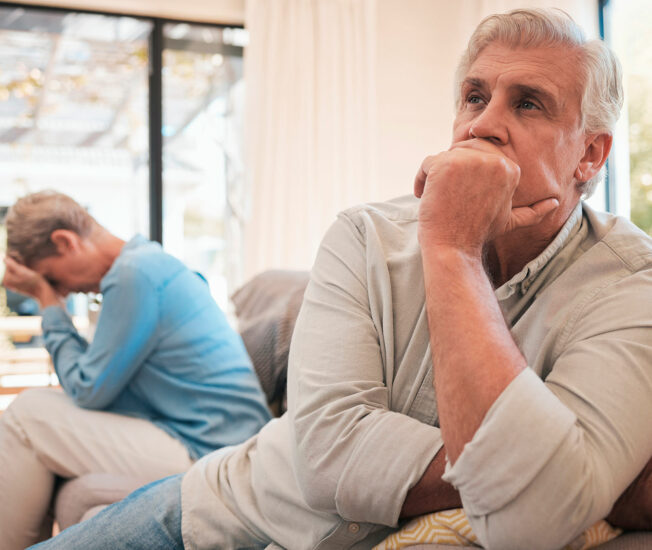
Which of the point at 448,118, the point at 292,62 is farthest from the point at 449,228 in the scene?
the point at 448,118

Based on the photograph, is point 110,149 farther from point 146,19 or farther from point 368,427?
point 368,427

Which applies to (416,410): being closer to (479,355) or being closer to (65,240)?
(479,355)

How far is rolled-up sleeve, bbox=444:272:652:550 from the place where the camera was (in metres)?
0.78

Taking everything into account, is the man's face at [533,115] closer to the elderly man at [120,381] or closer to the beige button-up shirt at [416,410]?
the beige button-up shirt at [416,410]

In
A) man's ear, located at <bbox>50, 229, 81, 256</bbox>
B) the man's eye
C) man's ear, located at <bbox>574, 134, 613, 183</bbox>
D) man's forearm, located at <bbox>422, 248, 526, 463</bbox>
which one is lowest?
man's ear, located at <bbox>50, 229, 81, 256</bbox>

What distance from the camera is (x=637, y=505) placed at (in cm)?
88

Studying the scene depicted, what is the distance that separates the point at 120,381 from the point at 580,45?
1413 millimetres

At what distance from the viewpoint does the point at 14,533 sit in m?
1.82

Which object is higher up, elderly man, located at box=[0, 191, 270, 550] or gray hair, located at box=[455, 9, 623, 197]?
gray hair, located at box=[455, 9, 623, 197]

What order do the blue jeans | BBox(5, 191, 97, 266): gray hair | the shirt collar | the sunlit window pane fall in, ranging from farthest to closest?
the sunlit window pane
BBox(5, 191, 97, 266): gray hair
the blue jeans
the shirt collar

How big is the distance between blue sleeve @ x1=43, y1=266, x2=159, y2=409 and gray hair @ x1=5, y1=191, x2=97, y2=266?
1.15 ft

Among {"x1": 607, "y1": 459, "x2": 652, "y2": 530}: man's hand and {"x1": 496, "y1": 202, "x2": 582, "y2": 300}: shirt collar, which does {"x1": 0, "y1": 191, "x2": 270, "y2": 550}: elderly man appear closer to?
{"x1": 496, "y1": 202, "x2": 582, "y2": 300}: shirt collar

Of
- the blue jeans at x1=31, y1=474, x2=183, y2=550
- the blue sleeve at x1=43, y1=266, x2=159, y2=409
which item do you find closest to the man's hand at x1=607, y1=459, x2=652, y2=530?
the blue jeans at x1=31, y1=474, x2=183, y2=550

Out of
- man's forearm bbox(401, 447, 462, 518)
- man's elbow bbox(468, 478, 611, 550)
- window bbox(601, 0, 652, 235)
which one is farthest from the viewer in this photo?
window bbox(601, 0, 652, 235)
